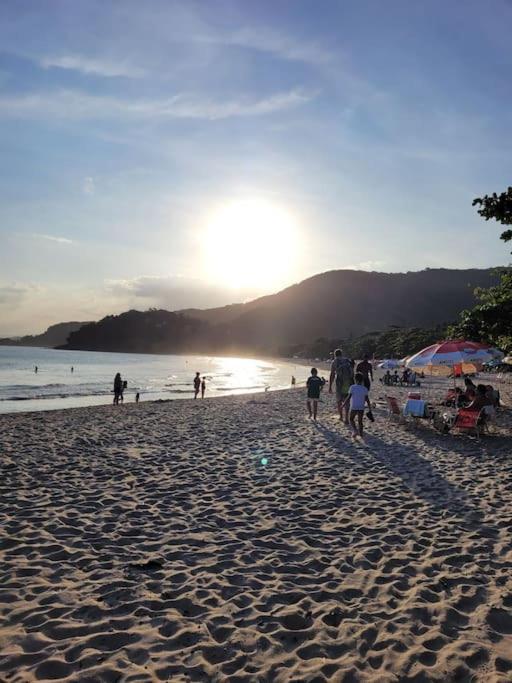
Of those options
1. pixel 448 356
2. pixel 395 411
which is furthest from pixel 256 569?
pixel 448 356

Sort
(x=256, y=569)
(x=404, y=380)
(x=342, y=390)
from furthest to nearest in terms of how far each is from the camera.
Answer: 1. (x=404, y=380)
2. (x=342, y=390)
3. (x=256, y=569)

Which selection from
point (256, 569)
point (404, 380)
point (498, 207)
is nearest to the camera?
point (256, 569)

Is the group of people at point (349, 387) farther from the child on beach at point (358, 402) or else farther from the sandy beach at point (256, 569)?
the sandy beach at point (256, 569)

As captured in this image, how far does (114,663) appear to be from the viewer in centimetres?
314

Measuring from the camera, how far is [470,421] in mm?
11281

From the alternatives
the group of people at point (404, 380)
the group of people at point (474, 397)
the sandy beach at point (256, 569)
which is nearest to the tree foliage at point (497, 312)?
the group of people at point (474, 397)

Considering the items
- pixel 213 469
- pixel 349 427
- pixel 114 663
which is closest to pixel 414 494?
pixel 213 469

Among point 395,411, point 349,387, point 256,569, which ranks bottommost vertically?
point 256,569

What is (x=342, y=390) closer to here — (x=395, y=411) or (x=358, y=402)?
(x=395, y=411)

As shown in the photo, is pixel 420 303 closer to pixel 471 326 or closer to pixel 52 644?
pixel 471 326

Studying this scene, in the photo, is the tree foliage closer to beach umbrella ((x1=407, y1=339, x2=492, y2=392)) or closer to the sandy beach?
beach umbrella ((x1=407, y1=339, x2=492, y2=392))

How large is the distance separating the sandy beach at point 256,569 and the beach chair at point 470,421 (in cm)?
209

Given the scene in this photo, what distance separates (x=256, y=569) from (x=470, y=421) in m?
8.55

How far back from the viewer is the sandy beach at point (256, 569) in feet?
10.5
